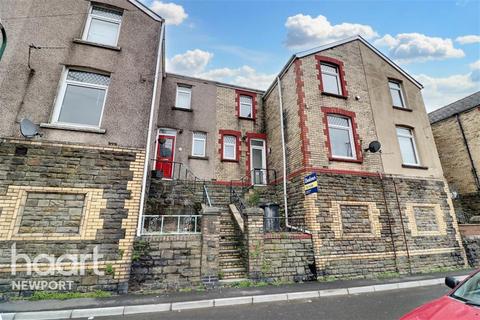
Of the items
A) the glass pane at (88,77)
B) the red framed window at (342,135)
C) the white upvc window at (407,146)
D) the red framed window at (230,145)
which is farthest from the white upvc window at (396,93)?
the glass pane at (88,77)


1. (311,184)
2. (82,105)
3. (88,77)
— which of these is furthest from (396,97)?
(82,105)

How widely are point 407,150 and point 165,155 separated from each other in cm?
1144

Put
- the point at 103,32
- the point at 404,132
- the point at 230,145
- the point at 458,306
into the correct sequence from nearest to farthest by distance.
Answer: the point at 458,306 < the point at 103,32 < the point at 404,132 < the point at 230,145

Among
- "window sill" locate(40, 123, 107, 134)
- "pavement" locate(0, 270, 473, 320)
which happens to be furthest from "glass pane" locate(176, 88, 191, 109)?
"pavement" locate(0, 270, 473, 320)

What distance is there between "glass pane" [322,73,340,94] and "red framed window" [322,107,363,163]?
1.21 metres

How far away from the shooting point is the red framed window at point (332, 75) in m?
10.1

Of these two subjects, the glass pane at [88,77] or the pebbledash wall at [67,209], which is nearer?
the pebbledash wall at [67,209]

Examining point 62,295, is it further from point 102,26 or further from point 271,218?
point 102,26

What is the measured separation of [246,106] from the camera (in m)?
13.6

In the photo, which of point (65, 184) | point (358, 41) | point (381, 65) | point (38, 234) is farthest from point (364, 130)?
point (38, 234)

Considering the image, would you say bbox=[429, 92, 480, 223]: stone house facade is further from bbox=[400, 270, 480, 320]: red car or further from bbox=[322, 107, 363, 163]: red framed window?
bbox=[400, 270, 480, 320]: red car

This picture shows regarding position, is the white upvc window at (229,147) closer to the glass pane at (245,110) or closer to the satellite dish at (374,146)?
the glass pane at (245,110)

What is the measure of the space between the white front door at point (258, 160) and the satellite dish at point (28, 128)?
866 centimetres

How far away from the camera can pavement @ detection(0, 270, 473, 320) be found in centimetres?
438
